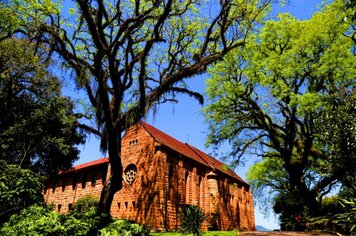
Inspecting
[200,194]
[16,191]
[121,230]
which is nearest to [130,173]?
[200,194]

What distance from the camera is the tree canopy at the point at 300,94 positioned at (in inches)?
712

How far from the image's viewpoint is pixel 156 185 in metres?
25.6

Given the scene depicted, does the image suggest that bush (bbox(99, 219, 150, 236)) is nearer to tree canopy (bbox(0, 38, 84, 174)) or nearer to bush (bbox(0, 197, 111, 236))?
bush (bbox(0, 197, 111, 236))

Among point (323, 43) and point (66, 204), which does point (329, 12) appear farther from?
point (66, 204)

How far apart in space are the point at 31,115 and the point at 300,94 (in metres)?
18.0

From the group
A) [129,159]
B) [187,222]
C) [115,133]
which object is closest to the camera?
[115,133]

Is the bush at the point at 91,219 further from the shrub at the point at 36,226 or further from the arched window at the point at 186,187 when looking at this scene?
the arched window at the point at 186,187

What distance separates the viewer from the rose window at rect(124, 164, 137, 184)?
2786 centimetres

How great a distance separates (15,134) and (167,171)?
13095 millimetres

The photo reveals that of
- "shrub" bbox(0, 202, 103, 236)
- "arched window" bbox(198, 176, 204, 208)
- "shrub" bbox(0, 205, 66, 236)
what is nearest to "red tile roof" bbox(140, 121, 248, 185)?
"arched window" bbox(198, 176, 204, 208)

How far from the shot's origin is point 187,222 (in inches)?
650

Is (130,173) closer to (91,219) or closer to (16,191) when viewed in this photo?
(16,191)

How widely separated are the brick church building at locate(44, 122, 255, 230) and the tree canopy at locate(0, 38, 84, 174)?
662 cm

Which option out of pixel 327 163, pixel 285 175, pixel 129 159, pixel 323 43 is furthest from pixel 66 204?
pixel 323 43
